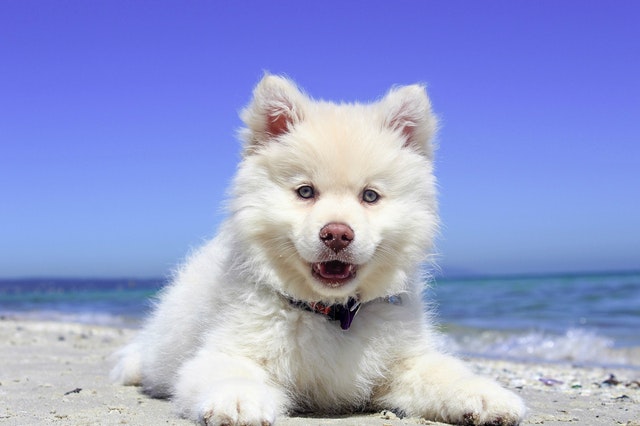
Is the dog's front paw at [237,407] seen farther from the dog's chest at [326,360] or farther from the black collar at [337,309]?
the black collar at [337,309]

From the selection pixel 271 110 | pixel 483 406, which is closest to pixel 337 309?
pixel 483 406

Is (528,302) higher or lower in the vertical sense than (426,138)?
lower

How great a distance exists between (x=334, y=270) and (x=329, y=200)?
351 mm

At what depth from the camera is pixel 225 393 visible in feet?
9.75

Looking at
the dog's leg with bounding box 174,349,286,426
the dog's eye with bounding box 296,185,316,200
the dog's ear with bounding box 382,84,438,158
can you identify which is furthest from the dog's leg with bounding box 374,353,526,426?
the dog's ear with bounding box 382,84,438,158

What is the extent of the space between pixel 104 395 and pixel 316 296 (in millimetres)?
1780

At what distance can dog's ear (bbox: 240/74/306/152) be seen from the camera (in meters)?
3.89

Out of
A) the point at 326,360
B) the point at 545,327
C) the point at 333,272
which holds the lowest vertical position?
the point at 545,327

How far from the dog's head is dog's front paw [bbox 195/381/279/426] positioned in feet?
2.33

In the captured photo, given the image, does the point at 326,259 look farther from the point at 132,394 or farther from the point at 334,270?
the point at 132,394

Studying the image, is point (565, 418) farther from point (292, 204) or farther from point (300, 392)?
point (292, 204)

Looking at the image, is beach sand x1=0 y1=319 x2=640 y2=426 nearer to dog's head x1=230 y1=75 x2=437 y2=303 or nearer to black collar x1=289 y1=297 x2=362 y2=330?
black collar x1=289 y1=297 x2=362 y2=330

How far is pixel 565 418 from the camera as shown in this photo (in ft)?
12.9

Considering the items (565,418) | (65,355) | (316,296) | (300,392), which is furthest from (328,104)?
(65,355)
